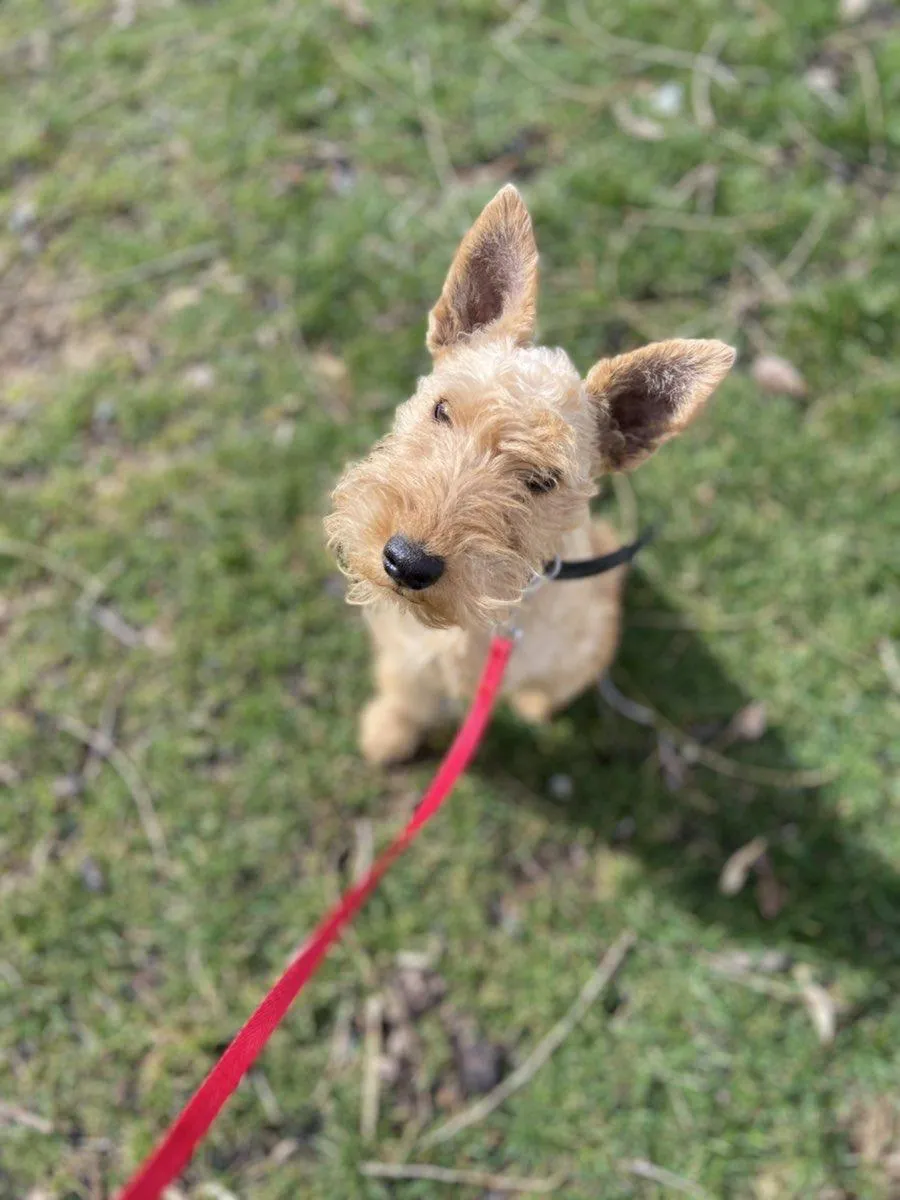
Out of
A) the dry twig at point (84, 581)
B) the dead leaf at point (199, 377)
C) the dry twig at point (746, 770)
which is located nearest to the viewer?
the dry twig at point (746, 770)

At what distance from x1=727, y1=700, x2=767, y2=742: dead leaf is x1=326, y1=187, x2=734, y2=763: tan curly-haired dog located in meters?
1.94

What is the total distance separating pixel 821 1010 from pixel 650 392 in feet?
10.2

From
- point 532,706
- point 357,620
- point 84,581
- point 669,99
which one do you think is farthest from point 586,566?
point 669,99

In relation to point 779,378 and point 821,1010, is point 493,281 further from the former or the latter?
point 821,1010

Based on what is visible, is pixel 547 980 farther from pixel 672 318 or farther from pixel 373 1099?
pixel 672 318

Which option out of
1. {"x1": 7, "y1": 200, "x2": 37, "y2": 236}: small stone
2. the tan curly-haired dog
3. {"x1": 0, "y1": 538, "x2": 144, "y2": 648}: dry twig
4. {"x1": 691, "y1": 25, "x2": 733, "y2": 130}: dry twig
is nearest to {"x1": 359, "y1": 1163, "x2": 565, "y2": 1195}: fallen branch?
the tan curly-haired dog

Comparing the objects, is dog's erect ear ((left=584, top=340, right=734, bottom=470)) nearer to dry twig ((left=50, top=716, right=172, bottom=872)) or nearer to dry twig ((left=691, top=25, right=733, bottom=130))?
dry twig ((left=50, top=716, right=172, bottom=872))

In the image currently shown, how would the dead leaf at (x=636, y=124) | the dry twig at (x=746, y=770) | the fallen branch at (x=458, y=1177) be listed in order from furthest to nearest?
1. the dead leaf at (x=636, y=124)
2. the dry twig at (x=746, y=770)
3. the fallen branch at (x=458, y=1177)

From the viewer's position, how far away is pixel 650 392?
262 cm

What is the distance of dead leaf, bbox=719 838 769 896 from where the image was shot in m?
4.14

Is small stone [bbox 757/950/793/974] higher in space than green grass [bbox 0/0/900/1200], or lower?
lower

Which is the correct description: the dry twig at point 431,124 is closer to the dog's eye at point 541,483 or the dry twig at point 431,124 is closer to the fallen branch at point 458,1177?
the dog's eye at point 541,483

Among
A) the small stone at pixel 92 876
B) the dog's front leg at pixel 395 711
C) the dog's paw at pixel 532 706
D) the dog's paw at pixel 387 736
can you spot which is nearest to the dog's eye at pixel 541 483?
the dog's front leg at pixel 395 711

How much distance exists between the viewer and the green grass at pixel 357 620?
12.4 feet
